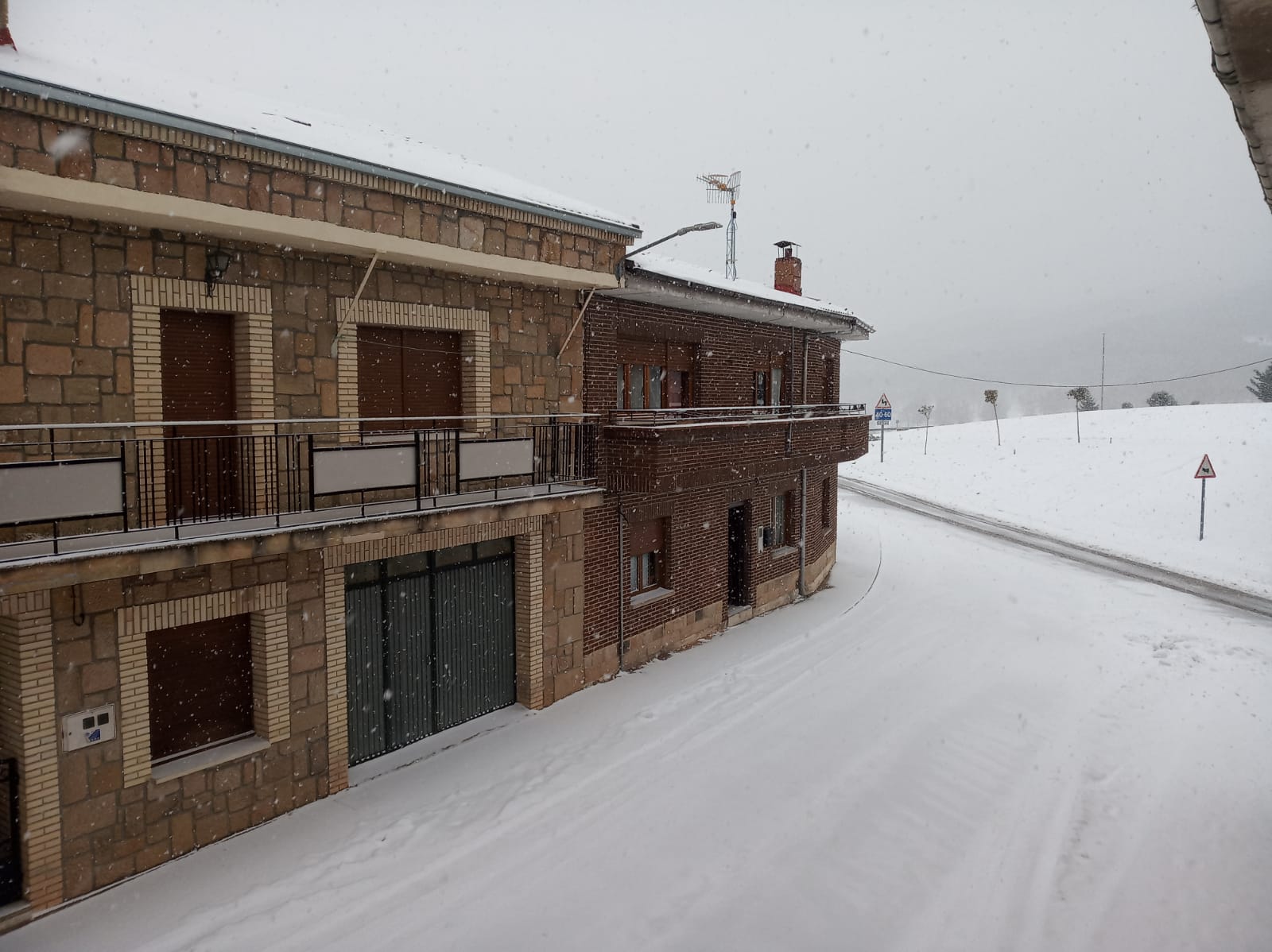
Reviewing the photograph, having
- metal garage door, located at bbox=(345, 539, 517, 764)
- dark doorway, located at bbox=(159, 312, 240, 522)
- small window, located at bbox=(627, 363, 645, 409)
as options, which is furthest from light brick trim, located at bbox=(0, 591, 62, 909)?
small window, located at bbox=(627, 363, 645, 409)

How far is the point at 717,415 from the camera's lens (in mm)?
15602

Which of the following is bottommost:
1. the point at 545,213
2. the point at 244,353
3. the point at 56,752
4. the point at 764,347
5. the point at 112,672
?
the point at 56,752

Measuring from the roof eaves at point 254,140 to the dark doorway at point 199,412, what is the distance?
192 cm

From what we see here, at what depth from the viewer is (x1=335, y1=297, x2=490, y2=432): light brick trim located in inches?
355

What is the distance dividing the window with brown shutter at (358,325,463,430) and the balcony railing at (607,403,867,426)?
9.71 ft

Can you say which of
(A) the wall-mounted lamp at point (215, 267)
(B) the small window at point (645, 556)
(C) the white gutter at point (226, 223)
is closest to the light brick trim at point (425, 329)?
(C) the white gutter at point (226, 223)

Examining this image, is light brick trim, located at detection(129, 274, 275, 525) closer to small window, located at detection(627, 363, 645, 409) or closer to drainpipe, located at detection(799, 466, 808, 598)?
small window, located at detection(627, 363, 645, 409)

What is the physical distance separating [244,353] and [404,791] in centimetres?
550

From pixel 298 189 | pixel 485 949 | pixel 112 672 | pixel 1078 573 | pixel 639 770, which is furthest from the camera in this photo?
pixel 1078 573

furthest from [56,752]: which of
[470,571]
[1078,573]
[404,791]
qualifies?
[1078,573]

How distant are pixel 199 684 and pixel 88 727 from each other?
3.94 ft

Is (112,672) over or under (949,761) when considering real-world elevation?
over

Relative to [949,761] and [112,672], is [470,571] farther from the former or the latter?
[949,761]

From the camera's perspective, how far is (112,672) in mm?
7148
